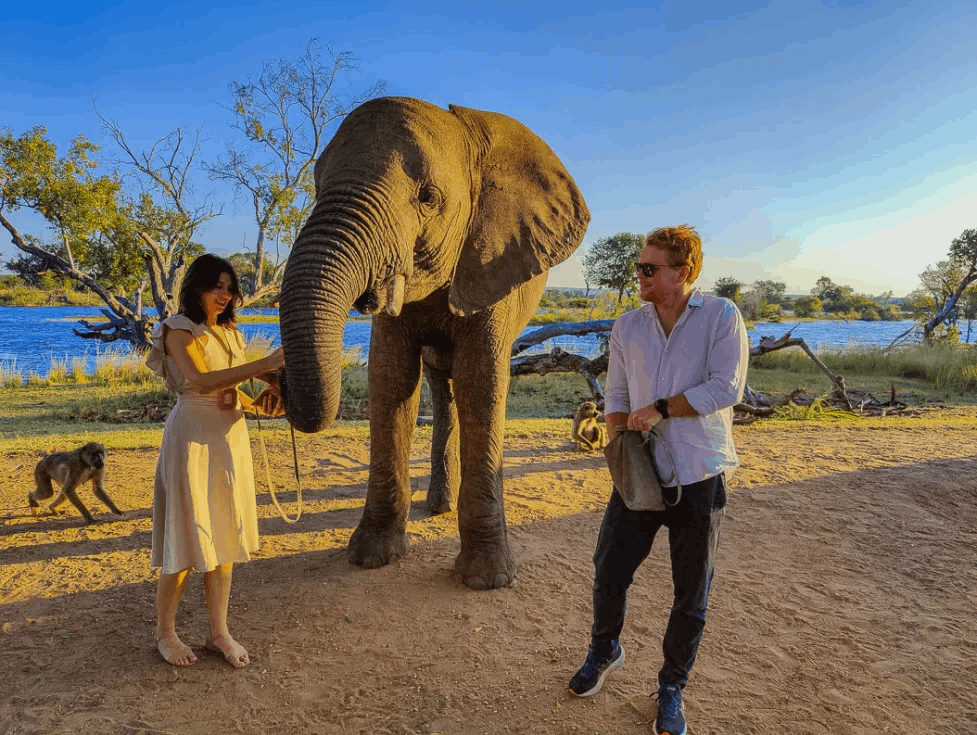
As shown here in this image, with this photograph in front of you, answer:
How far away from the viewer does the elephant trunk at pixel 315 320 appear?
288cm

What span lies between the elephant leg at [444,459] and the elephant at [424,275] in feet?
1.40

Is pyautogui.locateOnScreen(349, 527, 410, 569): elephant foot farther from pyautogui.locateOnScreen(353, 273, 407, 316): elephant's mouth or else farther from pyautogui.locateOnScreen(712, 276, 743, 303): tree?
pyautogui.locateOnScreen(712, 276, 743, 303): tree

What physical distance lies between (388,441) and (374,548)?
2.60 feet

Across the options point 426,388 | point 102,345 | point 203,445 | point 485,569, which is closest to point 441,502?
point 485,569

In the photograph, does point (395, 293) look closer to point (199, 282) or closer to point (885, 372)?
point (199, 282)

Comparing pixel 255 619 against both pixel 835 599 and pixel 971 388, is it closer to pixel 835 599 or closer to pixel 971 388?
pixel 835 599

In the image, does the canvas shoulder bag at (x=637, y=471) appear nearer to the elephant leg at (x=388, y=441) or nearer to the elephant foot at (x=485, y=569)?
the elephant foot at (x=485, y=569)

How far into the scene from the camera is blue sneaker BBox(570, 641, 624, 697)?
316 cm

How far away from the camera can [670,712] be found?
2893 millimetres

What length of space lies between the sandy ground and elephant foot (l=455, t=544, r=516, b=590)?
0.22 feet

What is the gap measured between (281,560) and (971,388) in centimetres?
1749

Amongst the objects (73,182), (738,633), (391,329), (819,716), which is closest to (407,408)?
(391,329)

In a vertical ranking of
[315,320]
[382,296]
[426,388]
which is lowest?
[426,388]

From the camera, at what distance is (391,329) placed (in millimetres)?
4473
